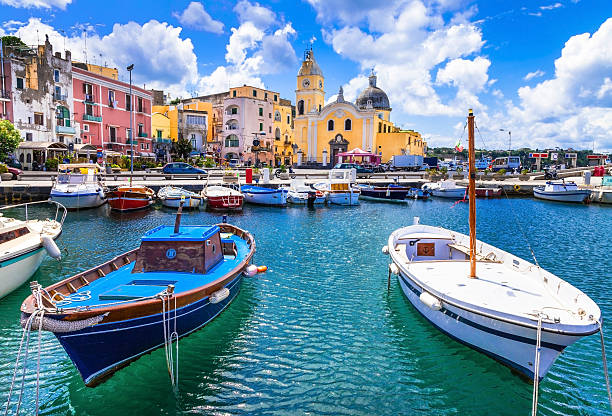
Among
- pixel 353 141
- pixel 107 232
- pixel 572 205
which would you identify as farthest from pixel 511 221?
pixel 353 141

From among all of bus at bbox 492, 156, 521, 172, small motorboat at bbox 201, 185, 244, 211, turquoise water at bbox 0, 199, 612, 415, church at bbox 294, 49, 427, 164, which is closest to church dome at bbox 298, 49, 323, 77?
church at bbox 294, 49, 427, 164

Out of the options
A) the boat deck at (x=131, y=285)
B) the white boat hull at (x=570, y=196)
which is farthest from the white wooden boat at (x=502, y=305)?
the white boat hull at (x=570, y=196)

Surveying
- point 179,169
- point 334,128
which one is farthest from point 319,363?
point 334,128

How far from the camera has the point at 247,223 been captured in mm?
25641

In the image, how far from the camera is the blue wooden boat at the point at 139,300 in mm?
6910

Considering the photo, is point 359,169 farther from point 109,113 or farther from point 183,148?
point 109,113

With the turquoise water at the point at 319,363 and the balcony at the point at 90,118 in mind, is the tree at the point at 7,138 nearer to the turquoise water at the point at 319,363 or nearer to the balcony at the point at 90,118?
the balcony at the point at 90,118

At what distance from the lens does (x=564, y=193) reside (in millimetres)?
39844

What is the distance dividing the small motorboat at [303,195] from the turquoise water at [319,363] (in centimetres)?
1843

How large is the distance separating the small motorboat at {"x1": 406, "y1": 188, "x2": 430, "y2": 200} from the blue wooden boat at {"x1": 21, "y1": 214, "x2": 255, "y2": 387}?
33354 mm

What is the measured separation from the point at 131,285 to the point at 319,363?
4.47m

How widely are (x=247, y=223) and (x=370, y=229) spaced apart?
25.5 feet

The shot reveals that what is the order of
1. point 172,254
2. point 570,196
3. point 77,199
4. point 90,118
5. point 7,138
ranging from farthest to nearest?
point 90,118 < point 570,196 < point 7,138 < point 77,199 < point 172,254

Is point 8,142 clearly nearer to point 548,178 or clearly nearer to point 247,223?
point 247,223
